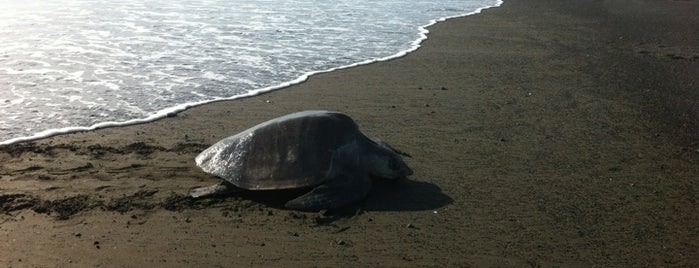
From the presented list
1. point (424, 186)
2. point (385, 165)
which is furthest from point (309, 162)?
point (424, 186)

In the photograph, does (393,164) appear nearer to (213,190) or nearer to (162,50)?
(213,190)

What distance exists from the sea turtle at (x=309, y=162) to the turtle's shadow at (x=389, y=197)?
0.09m

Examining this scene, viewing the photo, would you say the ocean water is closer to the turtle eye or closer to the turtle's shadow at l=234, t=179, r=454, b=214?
the turtle's shadow at l=234, t=179, r=454, b=214

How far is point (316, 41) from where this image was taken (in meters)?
10.8

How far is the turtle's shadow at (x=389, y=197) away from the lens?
4.41m

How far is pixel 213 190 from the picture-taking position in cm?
453

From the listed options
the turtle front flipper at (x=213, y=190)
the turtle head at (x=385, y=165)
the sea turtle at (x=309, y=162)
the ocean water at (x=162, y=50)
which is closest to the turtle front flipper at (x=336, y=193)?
the sea turtle at (x=309, y=162)

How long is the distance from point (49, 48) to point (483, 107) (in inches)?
241

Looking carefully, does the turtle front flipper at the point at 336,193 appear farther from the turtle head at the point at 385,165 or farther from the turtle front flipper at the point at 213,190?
the turtle front flipper at the point at 213,190

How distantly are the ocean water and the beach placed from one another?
1.72 feet

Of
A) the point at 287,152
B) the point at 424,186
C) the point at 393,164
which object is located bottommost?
the point at 424,186

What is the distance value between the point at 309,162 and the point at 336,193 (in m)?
0.29

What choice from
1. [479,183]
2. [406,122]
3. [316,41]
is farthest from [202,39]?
[479,183]

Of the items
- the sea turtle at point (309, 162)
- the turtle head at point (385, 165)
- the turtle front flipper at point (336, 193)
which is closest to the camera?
the turtle front flipper at point (336, 193)
